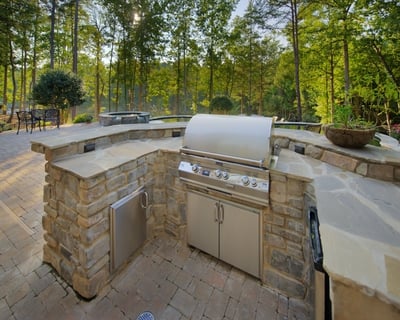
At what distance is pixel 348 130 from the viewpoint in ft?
6.81

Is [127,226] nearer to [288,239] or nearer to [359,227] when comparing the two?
[288,239]

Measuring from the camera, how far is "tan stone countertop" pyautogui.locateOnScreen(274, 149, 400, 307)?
75 centimetres

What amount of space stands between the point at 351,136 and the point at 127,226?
7.82ft

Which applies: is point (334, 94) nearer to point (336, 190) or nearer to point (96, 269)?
point (336, 190)

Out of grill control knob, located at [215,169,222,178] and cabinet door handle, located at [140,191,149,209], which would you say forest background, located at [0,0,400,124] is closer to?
grill control knob, located at [215,169,222,178]

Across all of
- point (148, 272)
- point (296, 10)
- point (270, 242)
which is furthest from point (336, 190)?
point (296, 10)

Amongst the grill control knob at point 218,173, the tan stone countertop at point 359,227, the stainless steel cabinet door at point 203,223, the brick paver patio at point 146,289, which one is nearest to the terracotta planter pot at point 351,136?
the tan stone countertop at point 359,227

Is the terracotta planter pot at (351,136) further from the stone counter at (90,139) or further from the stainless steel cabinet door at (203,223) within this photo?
the stone counter at (90,139)

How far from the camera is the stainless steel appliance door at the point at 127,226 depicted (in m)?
2.01

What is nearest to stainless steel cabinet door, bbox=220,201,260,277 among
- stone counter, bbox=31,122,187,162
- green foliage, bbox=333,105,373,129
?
green foliage, bbox=333,105,373,129

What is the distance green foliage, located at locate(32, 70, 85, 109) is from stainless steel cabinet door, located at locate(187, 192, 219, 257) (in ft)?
30.6

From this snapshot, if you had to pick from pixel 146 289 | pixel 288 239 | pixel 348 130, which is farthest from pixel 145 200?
pixel 348 130

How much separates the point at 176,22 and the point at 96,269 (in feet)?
41.2

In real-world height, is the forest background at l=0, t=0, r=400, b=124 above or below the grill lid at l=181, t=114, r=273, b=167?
above
